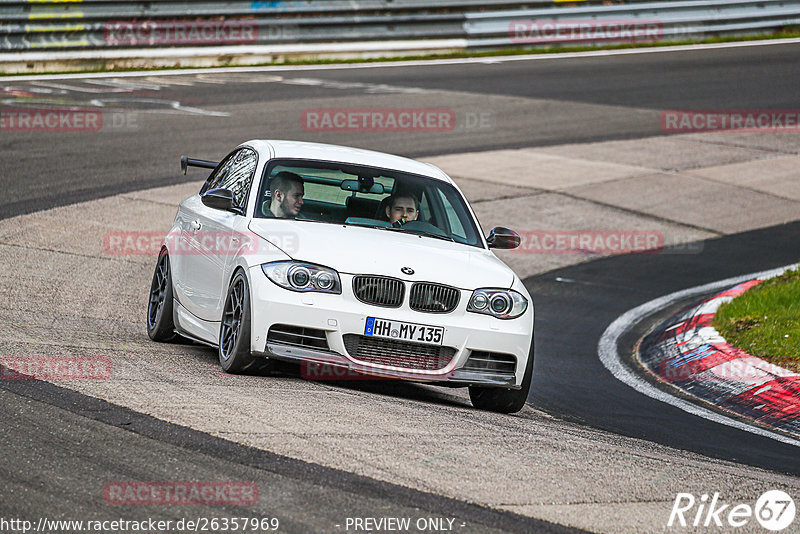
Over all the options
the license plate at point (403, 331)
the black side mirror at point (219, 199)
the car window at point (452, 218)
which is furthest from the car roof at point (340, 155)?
the license plate at point (403, 331)

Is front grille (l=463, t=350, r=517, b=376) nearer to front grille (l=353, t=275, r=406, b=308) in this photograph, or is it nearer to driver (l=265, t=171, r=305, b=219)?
front grille (l=353, t=275, r=406, b=308)

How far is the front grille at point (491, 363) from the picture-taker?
756 cm

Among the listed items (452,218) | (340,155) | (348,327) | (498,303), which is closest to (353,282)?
(348,327)

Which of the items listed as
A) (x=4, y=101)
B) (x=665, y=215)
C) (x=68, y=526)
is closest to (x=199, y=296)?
(x=68, y=526)

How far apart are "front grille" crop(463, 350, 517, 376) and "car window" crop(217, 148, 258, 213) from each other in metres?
2.00

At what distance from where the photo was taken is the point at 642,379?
971cm

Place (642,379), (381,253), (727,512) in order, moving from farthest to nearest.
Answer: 1. (642,379)
2. (381,253)
3. (727,512)

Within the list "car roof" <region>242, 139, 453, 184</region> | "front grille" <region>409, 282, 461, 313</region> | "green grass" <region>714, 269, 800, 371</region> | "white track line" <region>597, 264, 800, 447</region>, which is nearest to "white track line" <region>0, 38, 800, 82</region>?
"white track line" <region>597, 264, 800, 447</region>

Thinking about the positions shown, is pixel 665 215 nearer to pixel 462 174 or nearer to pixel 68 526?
pixel 462 174

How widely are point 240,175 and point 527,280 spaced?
16.9ft

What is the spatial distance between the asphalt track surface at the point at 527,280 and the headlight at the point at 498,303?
97 centimetres

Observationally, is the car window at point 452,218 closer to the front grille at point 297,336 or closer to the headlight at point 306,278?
the headlight at point 306,278

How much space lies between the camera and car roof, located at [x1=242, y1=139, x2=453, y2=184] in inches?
345

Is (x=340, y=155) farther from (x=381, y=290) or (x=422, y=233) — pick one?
(x=381, y=290)
